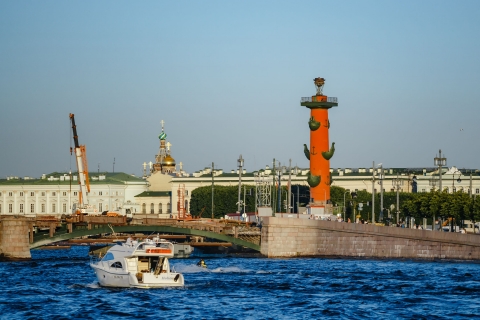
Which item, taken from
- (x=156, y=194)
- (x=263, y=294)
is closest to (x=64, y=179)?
(x=156, y=194)

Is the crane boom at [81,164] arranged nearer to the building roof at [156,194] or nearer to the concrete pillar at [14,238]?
the concrete pillar at [14,238]

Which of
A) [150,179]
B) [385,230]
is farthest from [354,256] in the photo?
[150,179]

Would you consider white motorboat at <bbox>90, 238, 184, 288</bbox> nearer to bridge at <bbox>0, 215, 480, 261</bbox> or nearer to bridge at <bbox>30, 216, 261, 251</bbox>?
bridge at <bbox>0, 215, 480, 261</bbox>

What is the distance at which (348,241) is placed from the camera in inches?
3698

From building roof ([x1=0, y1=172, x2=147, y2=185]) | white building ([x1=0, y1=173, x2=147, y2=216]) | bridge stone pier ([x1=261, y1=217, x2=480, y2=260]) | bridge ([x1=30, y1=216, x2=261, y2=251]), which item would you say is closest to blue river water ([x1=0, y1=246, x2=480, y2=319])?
bridge stone pier ([x1=261, y1=217, x2=480, y2=260])

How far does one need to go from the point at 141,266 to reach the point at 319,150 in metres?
59.4

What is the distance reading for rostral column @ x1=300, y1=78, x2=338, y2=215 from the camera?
117500 millimetres

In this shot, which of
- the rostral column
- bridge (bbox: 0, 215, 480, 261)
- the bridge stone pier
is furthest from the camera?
the rostral column

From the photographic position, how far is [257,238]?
97.2 m

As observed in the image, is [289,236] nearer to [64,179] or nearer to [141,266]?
[141,266]

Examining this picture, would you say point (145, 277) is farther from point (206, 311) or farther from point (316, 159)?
point (316, 159)

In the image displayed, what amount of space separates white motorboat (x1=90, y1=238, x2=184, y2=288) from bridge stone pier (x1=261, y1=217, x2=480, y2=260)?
109 ft

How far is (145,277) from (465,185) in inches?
4370

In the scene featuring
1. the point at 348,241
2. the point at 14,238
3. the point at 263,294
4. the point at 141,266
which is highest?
the point at 14,238
